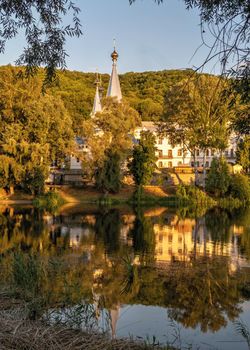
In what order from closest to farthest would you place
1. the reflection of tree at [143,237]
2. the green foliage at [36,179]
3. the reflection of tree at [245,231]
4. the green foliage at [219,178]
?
the reflection of tree at [143,237] < the reflection of tree at [245,231] < the green foliage at [36,179] < the green foliage at [219,178]

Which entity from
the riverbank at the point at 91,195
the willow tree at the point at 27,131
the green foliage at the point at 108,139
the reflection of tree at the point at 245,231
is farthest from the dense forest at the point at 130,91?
the reflection of tree at the point at 245,231

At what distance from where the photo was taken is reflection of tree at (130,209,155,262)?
1991cm

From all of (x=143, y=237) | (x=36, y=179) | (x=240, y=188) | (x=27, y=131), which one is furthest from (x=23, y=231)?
(x=240, y=188)

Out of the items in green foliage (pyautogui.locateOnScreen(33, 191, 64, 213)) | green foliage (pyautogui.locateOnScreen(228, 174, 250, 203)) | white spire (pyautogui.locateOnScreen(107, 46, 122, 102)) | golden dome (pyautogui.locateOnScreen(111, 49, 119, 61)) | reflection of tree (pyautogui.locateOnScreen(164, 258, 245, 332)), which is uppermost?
golden dome (pyautogui.locateOnScreen(111, 49, 119, 61))

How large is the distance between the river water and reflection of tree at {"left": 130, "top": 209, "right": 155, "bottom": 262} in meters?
0.04

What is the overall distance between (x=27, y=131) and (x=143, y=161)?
12.6 metres

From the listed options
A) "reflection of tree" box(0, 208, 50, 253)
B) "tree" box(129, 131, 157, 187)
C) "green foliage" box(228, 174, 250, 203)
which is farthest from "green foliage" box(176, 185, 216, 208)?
"reflection of tree" box(0, 208, 50, 253)

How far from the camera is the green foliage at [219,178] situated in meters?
50.2

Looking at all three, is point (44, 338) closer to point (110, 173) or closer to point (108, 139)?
point (110, 173)

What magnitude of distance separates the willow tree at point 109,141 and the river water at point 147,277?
62.7 ft

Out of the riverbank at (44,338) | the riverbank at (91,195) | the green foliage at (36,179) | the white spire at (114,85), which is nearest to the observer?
the riverbank at (44,338)

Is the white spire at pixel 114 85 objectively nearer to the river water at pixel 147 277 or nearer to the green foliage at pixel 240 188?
the green foliage at pixel 240 188

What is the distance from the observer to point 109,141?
5056 cm

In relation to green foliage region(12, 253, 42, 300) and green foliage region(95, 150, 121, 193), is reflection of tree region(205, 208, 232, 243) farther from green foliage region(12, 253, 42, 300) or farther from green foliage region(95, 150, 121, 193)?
green foliage region(12, 253, 42, 300)
